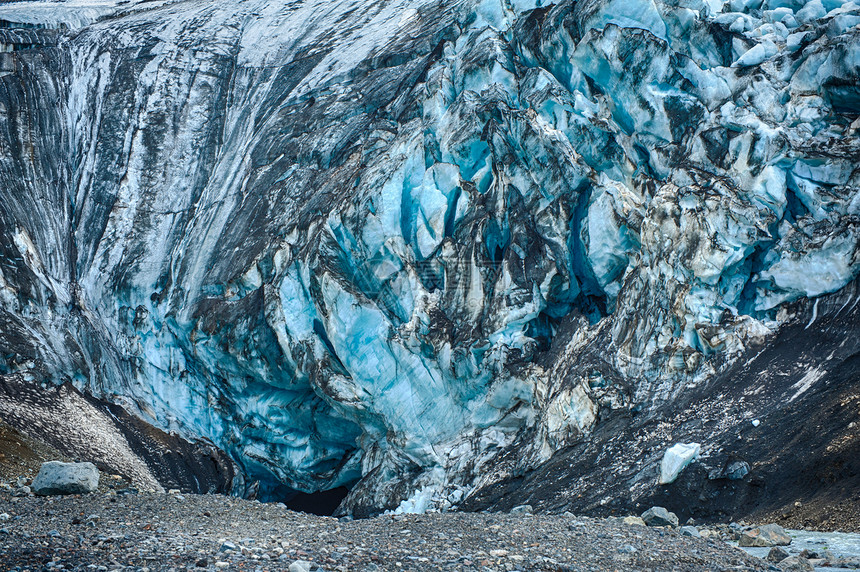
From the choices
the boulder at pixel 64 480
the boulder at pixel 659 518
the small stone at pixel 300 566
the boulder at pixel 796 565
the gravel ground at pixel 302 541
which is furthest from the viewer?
the boulder at pixel 659 518

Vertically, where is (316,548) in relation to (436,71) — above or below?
below

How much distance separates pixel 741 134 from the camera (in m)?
15.1

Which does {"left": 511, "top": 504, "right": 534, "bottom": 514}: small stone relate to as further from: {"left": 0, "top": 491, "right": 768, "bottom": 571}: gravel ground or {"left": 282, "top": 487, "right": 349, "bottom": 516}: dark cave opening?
{"left": 282, "top": 487, "right": 349, "bottom": 516}: dark cave opening

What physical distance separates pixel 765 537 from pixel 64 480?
9.65 meters

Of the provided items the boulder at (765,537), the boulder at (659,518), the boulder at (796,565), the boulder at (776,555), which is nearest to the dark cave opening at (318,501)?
the boulder at (659,518)

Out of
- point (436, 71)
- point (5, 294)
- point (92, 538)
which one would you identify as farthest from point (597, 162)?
point (5, 294)

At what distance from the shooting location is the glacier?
14.6 m

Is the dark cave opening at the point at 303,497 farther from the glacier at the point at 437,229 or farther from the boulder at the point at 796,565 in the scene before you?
the boulder at the point at 796,565

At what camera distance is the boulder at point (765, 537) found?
8.27 metres

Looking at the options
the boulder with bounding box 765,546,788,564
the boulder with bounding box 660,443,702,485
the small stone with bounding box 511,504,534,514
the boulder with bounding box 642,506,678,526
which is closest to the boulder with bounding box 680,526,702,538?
the boulder with bounding box 642,506,678,526

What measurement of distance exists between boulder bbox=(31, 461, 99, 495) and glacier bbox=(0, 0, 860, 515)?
7702 millimetres

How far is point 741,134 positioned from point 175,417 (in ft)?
53.6

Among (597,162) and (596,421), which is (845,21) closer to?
(597,162)

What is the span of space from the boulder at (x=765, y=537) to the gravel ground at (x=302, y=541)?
407 mm
